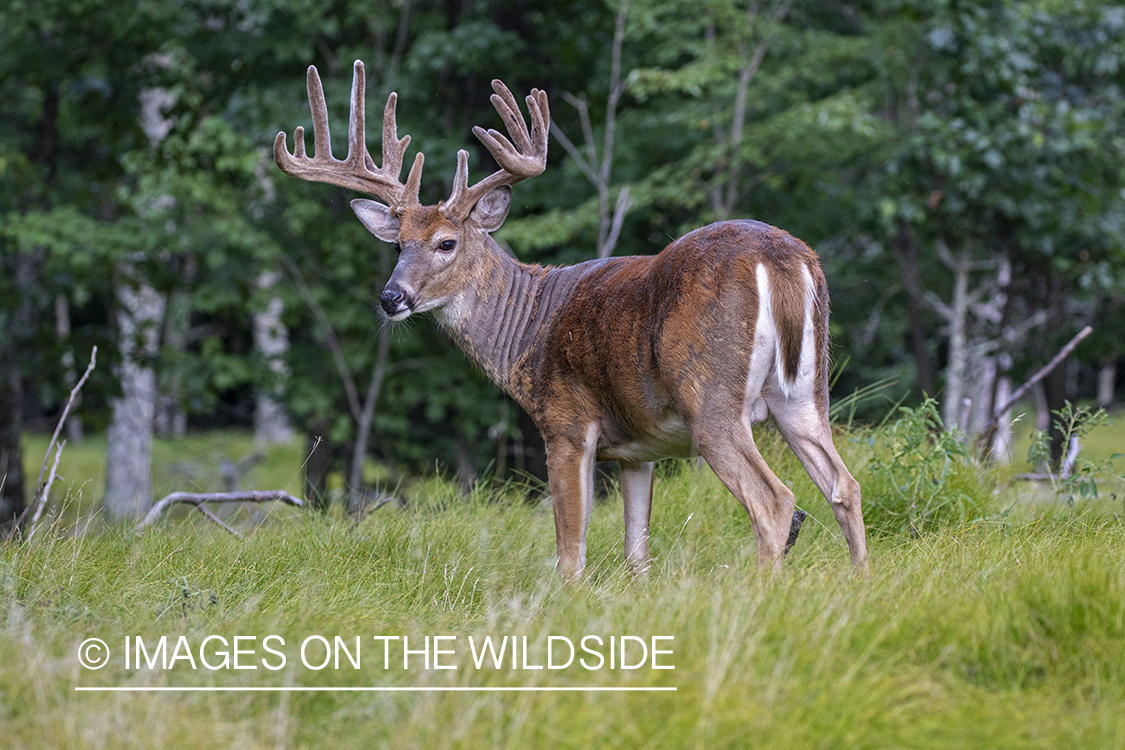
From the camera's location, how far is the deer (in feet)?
14.1

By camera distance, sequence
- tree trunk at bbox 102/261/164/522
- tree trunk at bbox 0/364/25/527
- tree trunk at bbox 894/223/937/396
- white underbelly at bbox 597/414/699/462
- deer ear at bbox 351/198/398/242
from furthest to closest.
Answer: tree trunk at bbox 102/261/164/522 → tree trunk at bbox 894/223/937/396 → tree trunk at bbox 0/364/25/527 → deer ear at bbox 351/198/398/242 → white underbelly at bbox 597/414/699/462

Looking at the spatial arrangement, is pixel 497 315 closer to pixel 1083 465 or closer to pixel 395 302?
pixel 395 302

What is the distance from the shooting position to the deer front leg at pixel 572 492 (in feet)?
16.0

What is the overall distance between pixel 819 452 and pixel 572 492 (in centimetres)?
108

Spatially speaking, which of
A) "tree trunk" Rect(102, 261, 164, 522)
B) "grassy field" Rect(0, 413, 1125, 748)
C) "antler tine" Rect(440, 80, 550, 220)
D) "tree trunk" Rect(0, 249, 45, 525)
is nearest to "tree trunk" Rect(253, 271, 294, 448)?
"tree trunk" Rect(102, 261, 164, 522)

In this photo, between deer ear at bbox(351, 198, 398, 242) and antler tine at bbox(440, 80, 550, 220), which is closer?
antler tine at bbox(440, 80, 550, 220)

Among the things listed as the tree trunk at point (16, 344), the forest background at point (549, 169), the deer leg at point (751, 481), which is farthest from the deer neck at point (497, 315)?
the tree trunk at point (16, 344)

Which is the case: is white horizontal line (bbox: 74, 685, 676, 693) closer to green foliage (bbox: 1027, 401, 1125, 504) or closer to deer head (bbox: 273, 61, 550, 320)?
deer head (bbox: 273, 61, 550, 320)

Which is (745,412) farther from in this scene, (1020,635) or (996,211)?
(996,211)

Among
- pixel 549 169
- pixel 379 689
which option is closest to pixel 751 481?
pixel 379 689

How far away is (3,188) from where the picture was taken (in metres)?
12.5

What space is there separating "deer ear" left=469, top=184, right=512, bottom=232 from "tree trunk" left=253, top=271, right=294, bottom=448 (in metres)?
6.93

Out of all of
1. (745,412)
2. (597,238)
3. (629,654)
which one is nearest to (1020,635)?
(629,654)
